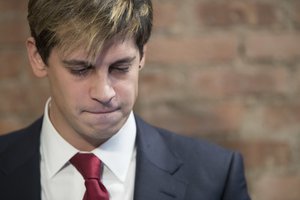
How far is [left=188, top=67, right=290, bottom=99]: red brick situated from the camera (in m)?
1.64

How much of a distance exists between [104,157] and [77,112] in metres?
0.13

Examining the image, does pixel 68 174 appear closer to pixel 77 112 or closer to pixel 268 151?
pixel 77 112

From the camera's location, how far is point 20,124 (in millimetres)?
1673

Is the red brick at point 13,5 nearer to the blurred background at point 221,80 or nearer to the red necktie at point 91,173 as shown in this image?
the blurred background at point 221,80

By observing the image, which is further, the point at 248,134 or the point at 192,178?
the point at 248,134

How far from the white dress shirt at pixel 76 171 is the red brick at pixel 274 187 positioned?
540 millimetres

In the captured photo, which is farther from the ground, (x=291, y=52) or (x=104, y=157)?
(x=291, y=52)

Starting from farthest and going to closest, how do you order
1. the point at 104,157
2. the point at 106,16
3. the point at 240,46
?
1. the point at 240,46
2. the point at 104,157
3. the point at 106,16

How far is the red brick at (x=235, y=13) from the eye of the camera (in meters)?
1.63

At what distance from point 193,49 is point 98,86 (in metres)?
0.55

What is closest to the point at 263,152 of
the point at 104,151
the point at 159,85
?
the point at 159,85

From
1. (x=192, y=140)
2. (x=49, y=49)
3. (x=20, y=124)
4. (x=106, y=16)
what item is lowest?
(x=20, y=124)

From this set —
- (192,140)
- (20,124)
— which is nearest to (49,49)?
(192,140)

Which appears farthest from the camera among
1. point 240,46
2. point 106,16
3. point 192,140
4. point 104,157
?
point 240,46
